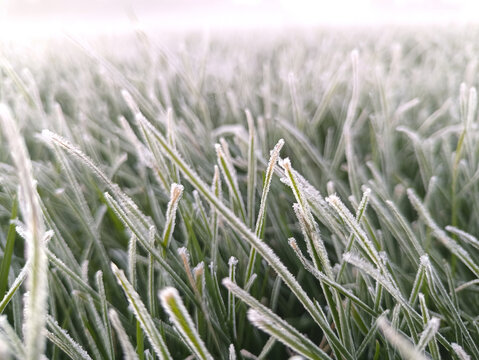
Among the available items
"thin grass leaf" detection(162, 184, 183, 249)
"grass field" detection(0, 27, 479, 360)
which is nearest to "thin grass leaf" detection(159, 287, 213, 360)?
"grass field" detection(0, 27, 479, 360)

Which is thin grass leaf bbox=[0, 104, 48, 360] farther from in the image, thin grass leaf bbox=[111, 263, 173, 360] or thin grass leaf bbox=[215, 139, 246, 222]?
thin grass leaf bbox=[215, 139, 246, 222]

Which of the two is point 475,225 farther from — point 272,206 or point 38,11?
point 38,11

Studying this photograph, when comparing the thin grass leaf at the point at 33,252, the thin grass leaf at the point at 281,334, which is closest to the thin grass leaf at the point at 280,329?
the thin grass leaf at the point at 281,334

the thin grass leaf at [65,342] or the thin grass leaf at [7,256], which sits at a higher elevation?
the thin grass leaf at [7,256]

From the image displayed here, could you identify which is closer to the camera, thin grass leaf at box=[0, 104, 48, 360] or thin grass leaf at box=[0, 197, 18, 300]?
thin grass leaf at box=[0, 104, 48, 360]

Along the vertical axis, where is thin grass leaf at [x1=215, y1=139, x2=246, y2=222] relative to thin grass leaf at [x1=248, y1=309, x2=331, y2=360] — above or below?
above

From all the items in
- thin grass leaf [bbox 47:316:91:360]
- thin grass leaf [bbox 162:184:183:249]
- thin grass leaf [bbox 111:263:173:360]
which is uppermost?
thin grass leaf [bbox 162:184:183:249]

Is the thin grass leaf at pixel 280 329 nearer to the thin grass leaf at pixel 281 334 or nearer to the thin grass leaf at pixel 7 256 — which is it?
the thin grass leaf at pixel 281 334

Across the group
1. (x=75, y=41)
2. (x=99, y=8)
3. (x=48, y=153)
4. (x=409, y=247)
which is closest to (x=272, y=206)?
(x=409, y=247)

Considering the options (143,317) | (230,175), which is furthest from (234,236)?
(143,317)
